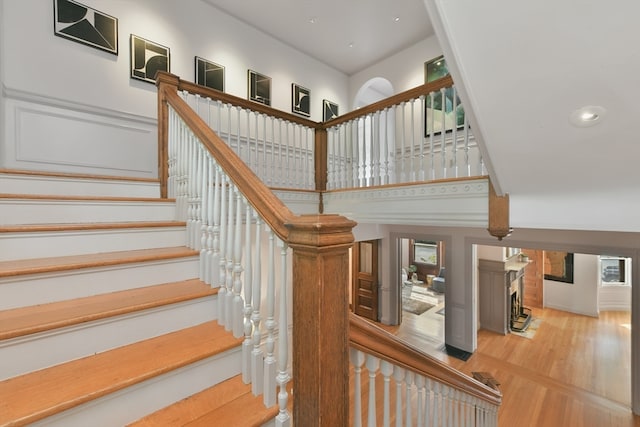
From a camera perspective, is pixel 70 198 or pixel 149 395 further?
pixel 70 198

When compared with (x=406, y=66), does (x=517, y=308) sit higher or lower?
lower

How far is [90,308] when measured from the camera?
1.10 meters

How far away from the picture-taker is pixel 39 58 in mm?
2717

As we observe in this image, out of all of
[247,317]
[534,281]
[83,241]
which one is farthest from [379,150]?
[534,281]

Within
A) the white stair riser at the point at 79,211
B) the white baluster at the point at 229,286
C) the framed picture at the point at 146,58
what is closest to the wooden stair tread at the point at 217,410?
the white baluster at the point at 229,286

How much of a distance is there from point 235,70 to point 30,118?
2.42 meters

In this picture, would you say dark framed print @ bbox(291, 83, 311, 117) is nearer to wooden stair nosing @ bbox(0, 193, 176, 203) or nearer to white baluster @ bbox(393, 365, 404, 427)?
wooden stair nosing @ bbox(0, 193, 176, 203)

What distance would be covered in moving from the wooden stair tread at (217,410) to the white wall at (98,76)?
9.69 ft

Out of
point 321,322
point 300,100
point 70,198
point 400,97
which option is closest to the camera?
point 321,322

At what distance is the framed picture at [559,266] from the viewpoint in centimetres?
695

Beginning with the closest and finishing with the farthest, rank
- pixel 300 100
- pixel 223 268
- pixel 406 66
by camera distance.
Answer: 1. pixel 223 268
2. pixel 406 66
3. pixel 300 100

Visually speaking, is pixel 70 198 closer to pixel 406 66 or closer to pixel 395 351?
pixel 395 351

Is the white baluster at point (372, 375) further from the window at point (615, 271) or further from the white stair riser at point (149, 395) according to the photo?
the window at point (615, 271)

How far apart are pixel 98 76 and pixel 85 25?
508mm
